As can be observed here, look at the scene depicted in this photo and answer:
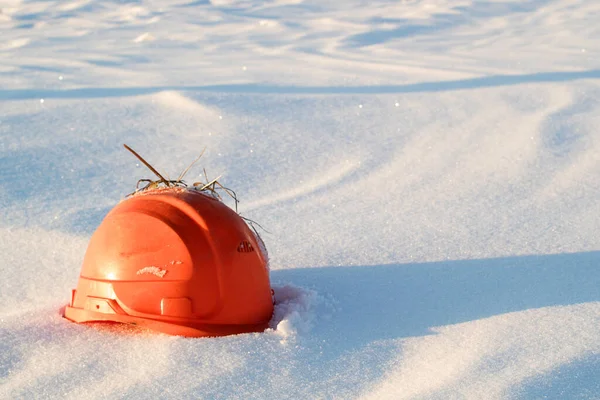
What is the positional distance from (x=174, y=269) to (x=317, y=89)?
10.00 ft

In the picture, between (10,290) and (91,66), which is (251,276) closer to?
(10,290)

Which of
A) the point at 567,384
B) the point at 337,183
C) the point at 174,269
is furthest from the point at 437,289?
the point at 337,183

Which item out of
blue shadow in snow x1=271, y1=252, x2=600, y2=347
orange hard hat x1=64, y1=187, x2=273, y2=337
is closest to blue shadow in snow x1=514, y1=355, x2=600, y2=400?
blue shadow in snow x1=271, y1=252, x2=600, y2=347

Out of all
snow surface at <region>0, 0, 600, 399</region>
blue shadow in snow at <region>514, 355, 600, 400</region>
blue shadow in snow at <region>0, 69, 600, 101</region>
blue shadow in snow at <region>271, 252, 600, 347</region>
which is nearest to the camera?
blue shadow in snow at <region>514, 355, 600, 400</region>

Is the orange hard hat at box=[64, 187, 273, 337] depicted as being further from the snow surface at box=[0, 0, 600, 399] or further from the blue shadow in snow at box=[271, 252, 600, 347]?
the blue shadow in snow at box=[271, 252, 600, 347]

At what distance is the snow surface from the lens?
210 centimetres

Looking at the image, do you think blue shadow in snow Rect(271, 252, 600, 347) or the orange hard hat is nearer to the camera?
the orange hard hat

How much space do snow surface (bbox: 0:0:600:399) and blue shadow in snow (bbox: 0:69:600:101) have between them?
0.02 meters

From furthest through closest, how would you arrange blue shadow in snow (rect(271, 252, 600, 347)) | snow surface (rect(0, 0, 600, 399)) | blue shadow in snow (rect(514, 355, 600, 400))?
blue shadow in snow (rect(271, 252, 600, 347)) → snow surface (rect(0, 0, 600, 399)) → blue shadow in snow (rect(514, 355, 600, 400))

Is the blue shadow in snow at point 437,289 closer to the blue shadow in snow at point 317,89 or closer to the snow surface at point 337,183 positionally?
the snow surface at point 337,183

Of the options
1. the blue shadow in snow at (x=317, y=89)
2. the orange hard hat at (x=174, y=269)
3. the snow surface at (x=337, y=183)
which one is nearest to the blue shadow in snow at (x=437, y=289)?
the snow surface at (x=337, y=183)

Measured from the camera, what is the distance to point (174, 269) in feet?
7.15

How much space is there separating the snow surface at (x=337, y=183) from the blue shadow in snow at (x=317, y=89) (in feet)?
0.07

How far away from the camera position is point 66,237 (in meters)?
3.08
